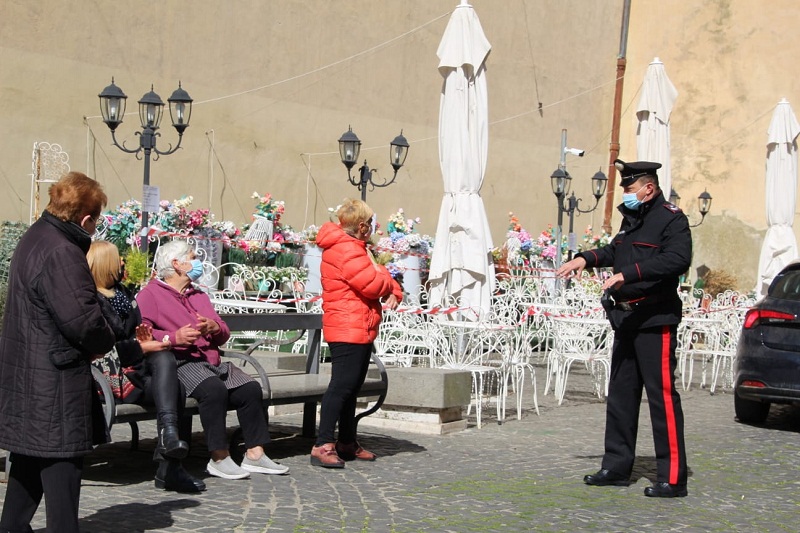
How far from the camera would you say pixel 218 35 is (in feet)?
61.3

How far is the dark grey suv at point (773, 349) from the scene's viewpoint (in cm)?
930

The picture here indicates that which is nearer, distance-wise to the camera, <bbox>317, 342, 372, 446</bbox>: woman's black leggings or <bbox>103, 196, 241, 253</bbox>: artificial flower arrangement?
<bbox>317, 342, 372, 446</bbox>: woman's black leggings

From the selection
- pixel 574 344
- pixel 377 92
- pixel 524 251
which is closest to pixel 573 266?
pixel 574 344

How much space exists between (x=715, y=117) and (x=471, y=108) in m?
17.3

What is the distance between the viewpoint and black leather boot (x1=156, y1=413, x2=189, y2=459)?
600 cm

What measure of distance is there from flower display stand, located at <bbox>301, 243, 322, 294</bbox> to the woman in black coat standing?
1094 cm

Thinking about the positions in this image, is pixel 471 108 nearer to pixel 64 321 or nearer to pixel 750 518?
pixel 750 518

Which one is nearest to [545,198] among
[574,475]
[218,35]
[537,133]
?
[537,133]

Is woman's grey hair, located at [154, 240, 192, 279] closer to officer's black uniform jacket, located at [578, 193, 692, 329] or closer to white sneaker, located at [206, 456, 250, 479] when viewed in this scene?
white sneaker, located at [206, 456, 250, 479]

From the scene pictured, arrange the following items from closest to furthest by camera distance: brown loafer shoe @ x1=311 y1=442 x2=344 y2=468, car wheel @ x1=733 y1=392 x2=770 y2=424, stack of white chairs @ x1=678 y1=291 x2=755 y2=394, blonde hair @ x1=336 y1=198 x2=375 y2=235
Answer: brown loafer shoe @ x1=311 y1=442 x2=344 y2=468 < blonde hair @ x1=336 y1=198 x2=375 y2=235 < car wheel @ x1=733 y1=392 x2=770 y2=424 < stack of white chairs @ x1=678 y1=291 x2=755 y2=394

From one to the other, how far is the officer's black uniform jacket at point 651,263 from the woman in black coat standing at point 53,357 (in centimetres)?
319

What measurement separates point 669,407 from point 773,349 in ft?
10.4

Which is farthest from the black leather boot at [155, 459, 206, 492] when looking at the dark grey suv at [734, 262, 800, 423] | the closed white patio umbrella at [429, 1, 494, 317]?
the closed white patio umbrella at [429, 1, 494, 317]

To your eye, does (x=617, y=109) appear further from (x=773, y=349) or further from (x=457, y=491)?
(x=457, y=491)
